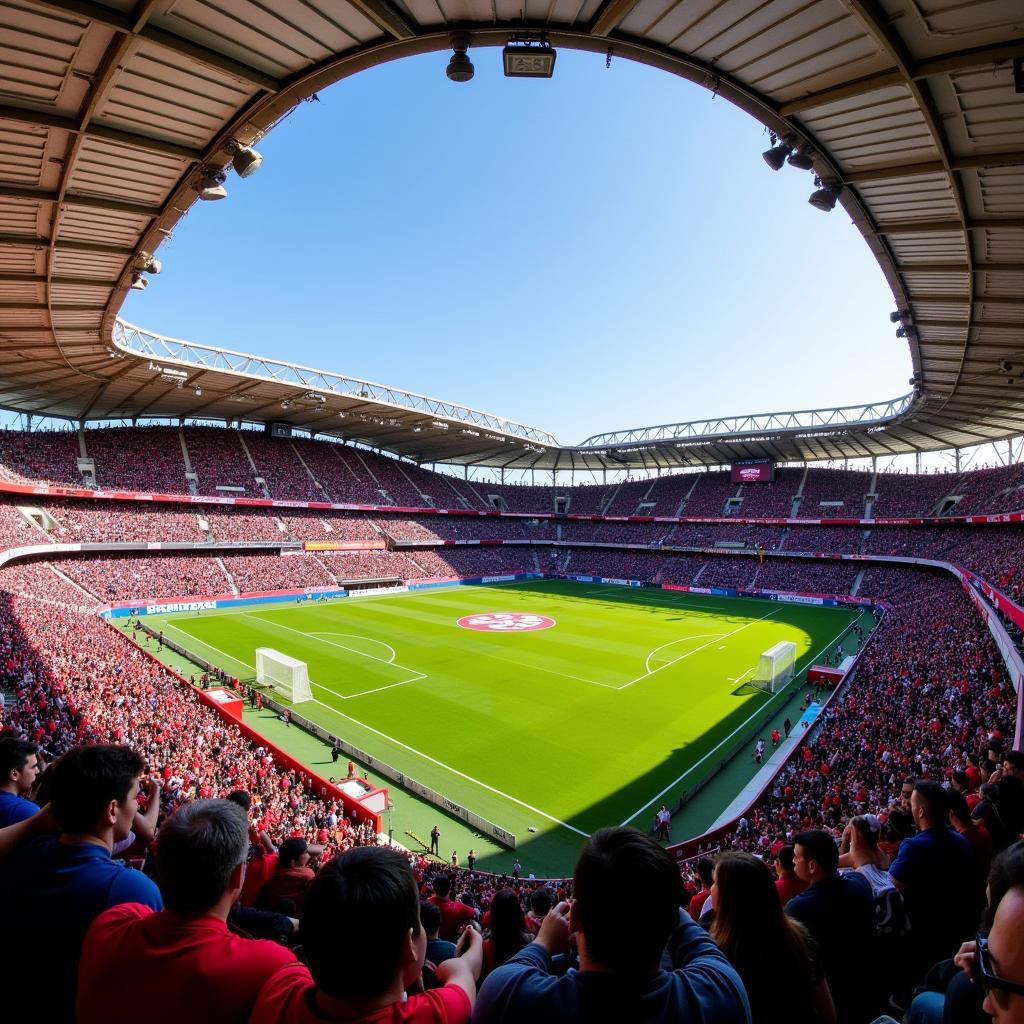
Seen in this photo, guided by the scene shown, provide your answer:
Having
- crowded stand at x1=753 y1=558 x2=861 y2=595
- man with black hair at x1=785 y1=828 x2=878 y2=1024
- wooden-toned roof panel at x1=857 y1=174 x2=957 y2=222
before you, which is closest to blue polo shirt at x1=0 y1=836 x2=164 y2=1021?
man with black hair at x1=785 y1=828 x2=878 y2=1024

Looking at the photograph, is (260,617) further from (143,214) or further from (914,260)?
(914,260)

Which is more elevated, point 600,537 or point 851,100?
point 851,100

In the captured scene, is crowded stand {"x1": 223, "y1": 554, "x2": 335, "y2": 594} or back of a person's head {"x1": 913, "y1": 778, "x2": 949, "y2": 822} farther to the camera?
crowded stand {"x1": 223, "y1": 554, "x2": 335, "y2": 594}

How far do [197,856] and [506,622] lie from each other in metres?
37.6

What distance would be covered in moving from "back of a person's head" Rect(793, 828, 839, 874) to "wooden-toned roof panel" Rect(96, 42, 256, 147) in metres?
12.9

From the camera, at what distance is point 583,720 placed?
2248 cm

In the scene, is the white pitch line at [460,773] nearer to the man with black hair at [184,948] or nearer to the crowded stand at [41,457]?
the man with black hair at [184,948]

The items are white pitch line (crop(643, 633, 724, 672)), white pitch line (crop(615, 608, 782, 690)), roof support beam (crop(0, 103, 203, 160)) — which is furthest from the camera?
white pitch line (crop(643, 633, 724, 672))

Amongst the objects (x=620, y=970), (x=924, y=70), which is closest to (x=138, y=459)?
(x=924, y=70)

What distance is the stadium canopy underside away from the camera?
27.0 feet

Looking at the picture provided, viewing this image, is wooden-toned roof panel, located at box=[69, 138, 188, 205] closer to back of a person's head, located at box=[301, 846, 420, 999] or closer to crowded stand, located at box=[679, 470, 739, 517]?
back of a person's head, located at box=[301, 846, 420, 999]

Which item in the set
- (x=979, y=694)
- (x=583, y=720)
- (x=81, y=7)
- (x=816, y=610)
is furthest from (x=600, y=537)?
(x=81, y=7)

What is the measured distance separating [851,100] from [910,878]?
36.9 ft

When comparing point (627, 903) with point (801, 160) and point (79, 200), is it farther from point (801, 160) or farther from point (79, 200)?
point (79, 200)
